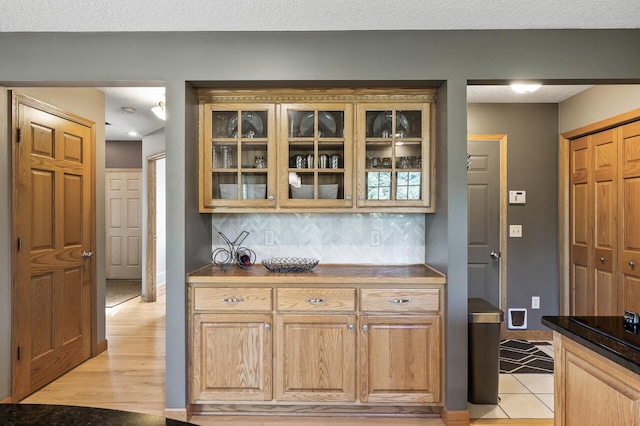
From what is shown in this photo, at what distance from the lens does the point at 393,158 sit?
8.80 feet

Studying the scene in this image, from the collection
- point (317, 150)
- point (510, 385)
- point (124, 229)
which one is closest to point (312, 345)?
point (317, 150)

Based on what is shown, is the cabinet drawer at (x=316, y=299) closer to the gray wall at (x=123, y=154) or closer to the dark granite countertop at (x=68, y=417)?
the dark granite countertop at (x=68, y=417)

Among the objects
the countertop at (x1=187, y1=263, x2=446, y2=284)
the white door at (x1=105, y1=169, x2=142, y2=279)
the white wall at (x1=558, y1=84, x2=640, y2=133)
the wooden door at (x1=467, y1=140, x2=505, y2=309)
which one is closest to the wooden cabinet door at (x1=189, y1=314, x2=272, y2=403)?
the countertop at (x1=187, y1=263, x2=446, y2=284)

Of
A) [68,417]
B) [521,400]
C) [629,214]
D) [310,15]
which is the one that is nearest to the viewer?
[68,417]

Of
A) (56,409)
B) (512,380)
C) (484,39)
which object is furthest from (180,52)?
(512,380)

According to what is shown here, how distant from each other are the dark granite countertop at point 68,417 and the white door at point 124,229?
7.03m

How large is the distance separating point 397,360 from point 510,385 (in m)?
1.19

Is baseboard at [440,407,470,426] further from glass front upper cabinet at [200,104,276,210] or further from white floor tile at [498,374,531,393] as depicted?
glass front upper cabinet at [200,104,276,210]

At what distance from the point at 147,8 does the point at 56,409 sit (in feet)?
6.69

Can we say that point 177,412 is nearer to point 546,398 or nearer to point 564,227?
point 546,398

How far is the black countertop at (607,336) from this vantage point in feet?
3.70

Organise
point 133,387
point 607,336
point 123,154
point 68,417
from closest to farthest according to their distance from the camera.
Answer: point 68,417 → point 607,336 → point 133,387 → point 123,154

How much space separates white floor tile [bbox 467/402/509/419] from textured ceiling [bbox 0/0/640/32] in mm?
2402

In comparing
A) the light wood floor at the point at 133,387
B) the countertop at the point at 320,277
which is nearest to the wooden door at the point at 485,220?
the countertop at the point at 320,277
